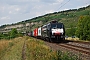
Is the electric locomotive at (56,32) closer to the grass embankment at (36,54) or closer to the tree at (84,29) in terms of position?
the grass embankment at (36,54)

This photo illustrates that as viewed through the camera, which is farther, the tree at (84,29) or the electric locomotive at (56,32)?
the tree at (84,29)

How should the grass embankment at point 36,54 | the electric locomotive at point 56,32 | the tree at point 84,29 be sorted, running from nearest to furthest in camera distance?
the grass embankment at point 36,54 → the electric locomotive at point 56,32 → the tree at point 84,29

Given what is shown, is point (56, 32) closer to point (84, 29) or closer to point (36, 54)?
point (36, 54)

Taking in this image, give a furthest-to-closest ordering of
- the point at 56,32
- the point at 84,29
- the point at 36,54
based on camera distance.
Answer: the point at 84,29, the point at 56,32, the point at 36,54

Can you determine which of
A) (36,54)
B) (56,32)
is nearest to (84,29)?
(56,32)

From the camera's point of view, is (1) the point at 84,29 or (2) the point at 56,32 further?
(1) the point at 84,29

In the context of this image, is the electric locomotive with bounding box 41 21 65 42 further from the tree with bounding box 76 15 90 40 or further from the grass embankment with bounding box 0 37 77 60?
the tree with bounding box 76 15 90 40

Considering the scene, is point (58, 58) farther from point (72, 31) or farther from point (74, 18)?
point (74, 18)

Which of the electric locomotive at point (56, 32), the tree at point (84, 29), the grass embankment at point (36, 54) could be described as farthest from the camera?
the tree at point (84, 29)

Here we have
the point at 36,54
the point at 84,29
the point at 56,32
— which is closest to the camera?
the point at 36,54

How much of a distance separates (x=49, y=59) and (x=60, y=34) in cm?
2283

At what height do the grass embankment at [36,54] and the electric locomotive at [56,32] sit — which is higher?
the electric locomotive at [56,32]

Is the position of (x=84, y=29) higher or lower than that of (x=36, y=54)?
higher

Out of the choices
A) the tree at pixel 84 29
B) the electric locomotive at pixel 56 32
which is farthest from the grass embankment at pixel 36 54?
the tree at pixel 84 29
